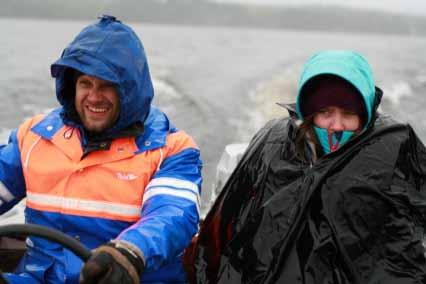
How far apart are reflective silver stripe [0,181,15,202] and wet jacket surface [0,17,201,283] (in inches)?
3.4

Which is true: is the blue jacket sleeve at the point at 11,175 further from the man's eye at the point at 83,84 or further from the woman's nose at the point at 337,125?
the woman's nose at the point at 337,125

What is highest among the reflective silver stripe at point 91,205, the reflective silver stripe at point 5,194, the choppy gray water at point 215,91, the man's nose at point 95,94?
the man's nose at point 95,94

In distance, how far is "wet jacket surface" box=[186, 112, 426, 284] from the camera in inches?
74.9

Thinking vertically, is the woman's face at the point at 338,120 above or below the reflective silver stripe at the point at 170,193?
above

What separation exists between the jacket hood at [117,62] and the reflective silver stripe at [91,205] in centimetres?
27

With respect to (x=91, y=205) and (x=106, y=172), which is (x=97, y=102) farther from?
(x=91, y=205)

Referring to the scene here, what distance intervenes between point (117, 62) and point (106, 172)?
0.40 m

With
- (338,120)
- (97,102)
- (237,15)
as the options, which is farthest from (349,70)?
(237,15)

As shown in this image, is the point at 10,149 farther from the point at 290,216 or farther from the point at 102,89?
the point at 290,216

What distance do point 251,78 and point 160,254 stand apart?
12.3 meters

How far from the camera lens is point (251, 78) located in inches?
545

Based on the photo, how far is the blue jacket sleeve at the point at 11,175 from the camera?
218 centimetres

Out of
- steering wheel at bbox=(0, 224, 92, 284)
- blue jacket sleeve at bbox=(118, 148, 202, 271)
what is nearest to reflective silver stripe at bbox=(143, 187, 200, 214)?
blue jacket sleeve at bbox=(118, 148, 202, 271)

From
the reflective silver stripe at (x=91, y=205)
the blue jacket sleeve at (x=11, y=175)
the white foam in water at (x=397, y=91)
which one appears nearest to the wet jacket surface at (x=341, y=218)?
the reflective silver stripe at (x=91, y=205)
